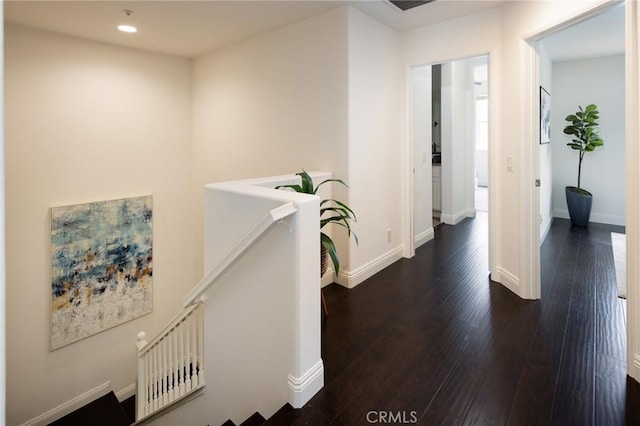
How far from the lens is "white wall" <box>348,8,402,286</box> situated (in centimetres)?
327

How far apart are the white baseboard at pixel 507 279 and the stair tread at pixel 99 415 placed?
4078 millimetres

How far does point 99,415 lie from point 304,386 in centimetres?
368

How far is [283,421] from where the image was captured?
174 centimetres

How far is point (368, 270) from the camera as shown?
3.54 metres

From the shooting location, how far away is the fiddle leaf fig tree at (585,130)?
5.22m

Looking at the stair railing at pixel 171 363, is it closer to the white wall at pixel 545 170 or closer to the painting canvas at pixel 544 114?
the white wall at pixel 545 170

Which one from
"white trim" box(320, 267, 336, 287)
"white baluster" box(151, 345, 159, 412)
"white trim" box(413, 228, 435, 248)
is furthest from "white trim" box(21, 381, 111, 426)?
"white trim" box(413, 228, 435, 248)

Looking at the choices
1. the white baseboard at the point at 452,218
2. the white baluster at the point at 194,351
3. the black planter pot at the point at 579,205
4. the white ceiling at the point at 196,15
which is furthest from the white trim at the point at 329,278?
the black planter pot at the point at 579,205

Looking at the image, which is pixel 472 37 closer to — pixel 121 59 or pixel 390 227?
pixel 390 227

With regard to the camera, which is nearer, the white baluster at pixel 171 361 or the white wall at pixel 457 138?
the white baluster at pixel 171 361

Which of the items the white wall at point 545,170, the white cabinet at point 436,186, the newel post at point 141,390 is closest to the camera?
the newel post at point 141,390

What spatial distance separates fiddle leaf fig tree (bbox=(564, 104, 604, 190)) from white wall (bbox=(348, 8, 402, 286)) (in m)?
3.26

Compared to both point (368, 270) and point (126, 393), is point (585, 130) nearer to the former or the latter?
point (368, 270)
